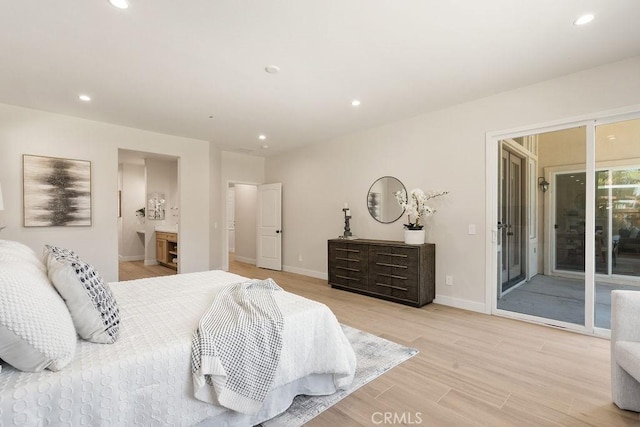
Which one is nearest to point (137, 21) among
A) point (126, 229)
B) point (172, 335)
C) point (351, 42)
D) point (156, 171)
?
point (351, 42)

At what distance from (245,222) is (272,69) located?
550cm

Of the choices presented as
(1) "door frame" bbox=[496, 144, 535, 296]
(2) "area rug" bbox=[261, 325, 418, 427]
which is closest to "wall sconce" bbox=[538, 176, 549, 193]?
(1) "door frame" bbox=[496, 144, 535, 296]

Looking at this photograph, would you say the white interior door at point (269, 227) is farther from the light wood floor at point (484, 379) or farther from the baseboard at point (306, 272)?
the light wood floor at point (484, 379)

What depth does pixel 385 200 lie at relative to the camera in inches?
188

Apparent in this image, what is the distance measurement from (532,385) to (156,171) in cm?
782

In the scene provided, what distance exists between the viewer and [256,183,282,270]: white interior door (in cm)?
655

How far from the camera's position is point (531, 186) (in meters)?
3.52

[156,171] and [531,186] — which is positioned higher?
[156,171]

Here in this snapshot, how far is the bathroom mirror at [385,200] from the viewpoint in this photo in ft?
15.2

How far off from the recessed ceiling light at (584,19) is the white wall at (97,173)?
5292 mm

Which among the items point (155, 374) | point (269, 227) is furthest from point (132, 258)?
point (155, 374)

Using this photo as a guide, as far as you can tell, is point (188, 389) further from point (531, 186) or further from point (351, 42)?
point (531, 186)

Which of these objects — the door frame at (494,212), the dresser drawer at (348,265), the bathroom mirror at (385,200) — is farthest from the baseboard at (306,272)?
the door frame at (494,212)

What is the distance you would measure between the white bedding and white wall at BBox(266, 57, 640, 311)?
2.48m
